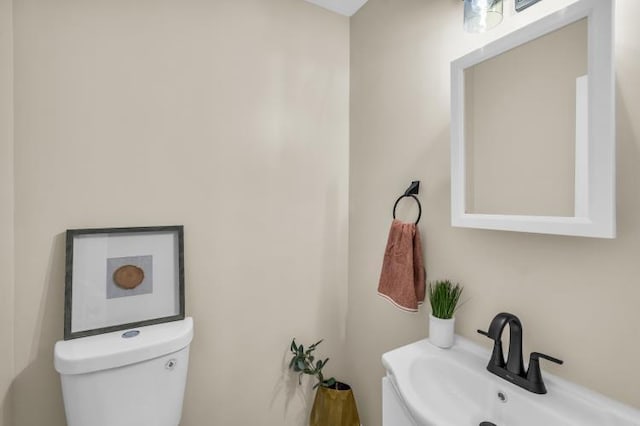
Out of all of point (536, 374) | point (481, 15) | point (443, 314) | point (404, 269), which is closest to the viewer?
point (536, 374)

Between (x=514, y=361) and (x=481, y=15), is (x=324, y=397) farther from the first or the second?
(x=481, y=15)

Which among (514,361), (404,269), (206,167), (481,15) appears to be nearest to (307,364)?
(404,269)

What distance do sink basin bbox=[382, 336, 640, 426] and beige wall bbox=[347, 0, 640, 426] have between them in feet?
0.15

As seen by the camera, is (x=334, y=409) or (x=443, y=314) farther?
(x=334, y=409)

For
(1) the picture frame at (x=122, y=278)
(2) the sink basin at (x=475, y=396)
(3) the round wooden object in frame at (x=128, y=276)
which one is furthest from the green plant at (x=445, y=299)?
(3) the round wooden object in frame at (x=128, y=276)

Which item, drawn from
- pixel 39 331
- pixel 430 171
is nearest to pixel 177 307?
pixel 39 331

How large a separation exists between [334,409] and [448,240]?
3.38ft

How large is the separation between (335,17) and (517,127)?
1225 mm

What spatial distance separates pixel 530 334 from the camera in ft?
3.12

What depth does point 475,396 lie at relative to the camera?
0.95 metres

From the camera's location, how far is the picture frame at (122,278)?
1.13m

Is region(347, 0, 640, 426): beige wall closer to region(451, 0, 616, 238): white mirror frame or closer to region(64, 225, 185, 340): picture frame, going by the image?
region(451, 0, 616, 238): white mirror frame

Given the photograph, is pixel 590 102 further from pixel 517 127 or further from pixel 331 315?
pixel 331 315

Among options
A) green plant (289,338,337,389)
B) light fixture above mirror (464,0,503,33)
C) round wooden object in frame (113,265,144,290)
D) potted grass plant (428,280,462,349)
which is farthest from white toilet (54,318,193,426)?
light fixture above mirror (464,0,503,33)
